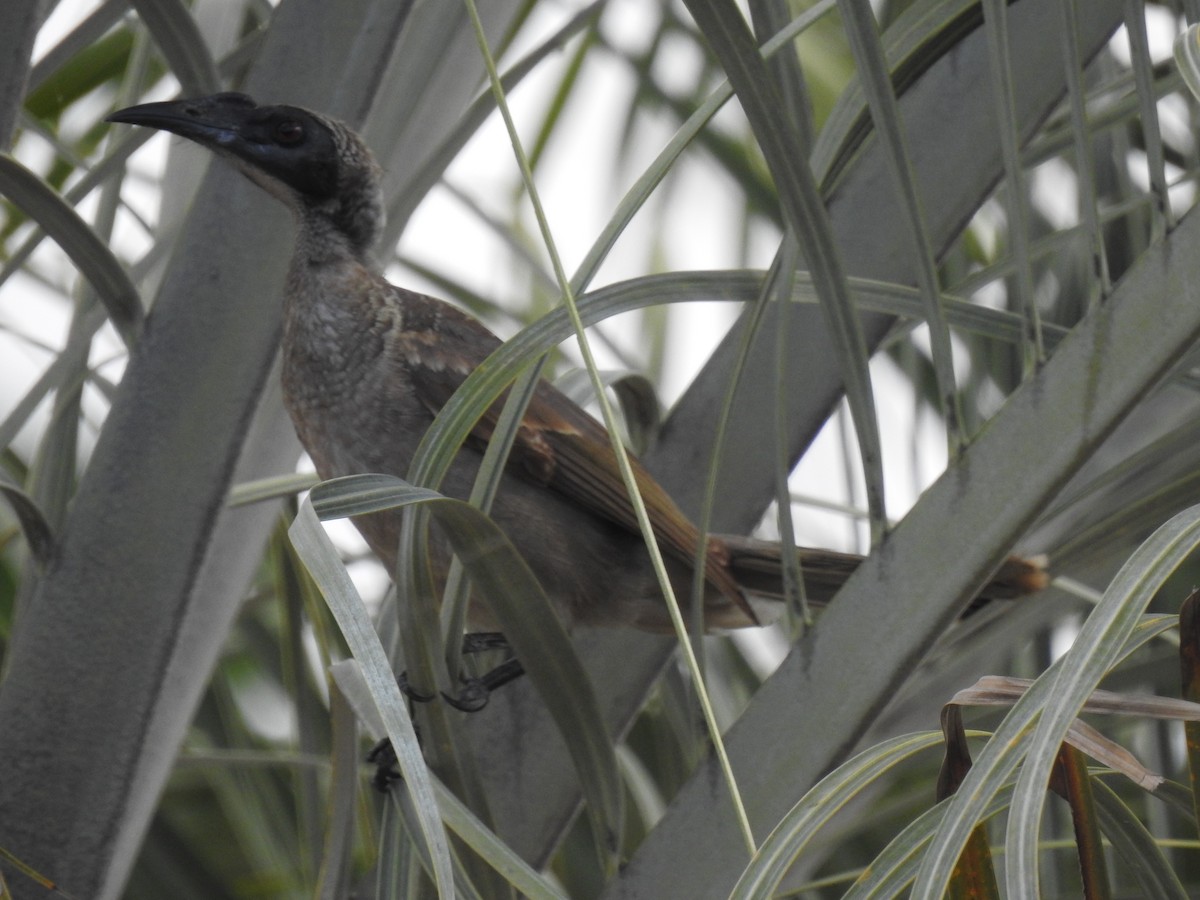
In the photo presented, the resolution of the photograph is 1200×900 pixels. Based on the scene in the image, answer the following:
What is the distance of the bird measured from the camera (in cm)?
187

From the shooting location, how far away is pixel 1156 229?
1031mm

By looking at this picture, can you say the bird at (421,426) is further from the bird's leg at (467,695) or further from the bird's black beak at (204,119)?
the bird's leg at (467,695)

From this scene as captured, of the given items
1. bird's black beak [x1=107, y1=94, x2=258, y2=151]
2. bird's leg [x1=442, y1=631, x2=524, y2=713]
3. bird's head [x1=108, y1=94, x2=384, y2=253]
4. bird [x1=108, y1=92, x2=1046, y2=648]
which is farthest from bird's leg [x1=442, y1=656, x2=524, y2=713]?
bird's black beak [x1=107, y1=94, x2=258, y2=151]

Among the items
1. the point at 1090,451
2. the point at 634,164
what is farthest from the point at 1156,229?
the point at 634,164

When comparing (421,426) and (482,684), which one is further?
(421,426)

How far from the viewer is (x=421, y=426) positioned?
6.59ft

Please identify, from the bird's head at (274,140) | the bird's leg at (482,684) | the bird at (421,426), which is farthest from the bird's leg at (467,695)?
the bird's head at (274,140)

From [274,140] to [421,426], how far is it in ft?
1.42

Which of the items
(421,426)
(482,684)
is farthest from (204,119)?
(482,684)

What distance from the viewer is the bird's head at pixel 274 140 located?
1.74 m

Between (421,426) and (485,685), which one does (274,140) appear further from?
(485,685)

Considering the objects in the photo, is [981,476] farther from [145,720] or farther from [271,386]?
[271,386]

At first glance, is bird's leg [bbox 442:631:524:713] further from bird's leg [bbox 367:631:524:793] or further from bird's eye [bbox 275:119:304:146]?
bird's eye [bbox 275:119:304:146]

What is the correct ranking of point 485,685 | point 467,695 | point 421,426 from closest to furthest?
point 485,685, point 467,695, point 421,426
